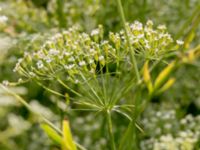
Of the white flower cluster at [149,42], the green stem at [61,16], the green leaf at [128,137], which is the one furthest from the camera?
the green stem at [61,16]

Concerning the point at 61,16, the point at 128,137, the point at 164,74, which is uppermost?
the point at 61,16

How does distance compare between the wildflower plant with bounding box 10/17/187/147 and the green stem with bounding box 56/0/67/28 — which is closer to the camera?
the wildflower plant with bounding box 10/17/187/147

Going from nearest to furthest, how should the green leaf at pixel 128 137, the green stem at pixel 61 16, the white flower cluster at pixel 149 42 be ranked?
the green leaf at pixel 128 137 < the white flower cluster at pixel 149 42 < the green stem at pixel 61 16

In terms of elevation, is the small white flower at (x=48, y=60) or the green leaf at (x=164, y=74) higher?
the small white flower at (x=48, y=60)

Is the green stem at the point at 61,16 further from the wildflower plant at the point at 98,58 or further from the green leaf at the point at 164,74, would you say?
the green leaf at the point at 164,74

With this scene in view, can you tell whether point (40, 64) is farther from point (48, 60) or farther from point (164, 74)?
point (164, 74)

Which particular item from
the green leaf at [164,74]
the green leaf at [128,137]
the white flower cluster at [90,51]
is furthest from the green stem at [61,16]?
the green leaf at [164,74]

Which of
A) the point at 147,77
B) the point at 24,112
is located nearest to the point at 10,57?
the point at 24,112

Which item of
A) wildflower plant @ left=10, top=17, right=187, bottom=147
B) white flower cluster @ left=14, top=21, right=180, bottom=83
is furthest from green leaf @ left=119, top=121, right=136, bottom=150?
white flower cluster @ left=14, top=21, right=180, bottom=83

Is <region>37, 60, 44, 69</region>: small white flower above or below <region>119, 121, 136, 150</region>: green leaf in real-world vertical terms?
above

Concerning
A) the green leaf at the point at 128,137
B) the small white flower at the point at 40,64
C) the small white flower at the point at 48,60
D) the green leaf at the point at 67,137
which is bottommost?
the green leaf at the point at 128,137

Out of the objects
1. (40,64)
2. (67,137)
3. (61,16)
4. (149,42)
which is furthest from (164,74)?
(61,16)

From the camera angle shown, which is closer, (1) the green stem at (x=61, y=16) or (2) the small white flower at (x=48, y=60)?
(2) the small white flower at (x=48, y=60)

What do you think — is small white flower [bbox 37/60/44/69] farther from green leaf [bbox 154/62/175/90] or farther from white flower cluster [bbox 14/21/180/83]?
green leaf [bbox 154/62/175/90]
